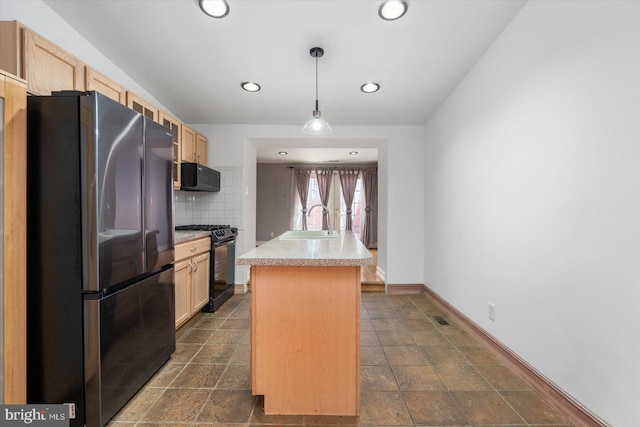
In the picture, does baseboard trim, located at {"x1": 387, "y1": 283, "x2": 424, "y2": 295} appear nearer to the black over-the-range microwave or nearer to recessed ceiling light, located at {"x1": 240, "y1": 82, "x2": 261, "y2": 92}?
the black over-the-range microwave

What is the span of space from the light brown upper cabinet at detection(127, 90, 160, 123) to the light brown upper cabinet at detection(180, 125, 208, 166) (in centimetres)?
58

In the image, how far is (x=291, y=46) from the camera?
2076mm

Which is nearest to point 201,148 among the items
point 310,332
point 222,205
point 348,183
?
point 222,205

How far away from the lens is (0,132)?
118cm

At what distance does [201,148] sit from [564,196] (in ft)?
A: 12.1

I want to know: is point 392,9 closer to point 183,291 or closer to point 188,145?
point 188,145

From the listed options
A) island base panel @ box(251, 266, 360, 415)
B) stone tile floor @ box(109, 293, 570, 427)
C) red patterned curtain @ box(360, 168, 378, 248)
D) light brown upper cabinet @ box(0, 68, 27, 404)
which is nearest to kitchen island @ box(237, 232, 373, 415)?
island base panel @ box(251, 266, 360, 415)

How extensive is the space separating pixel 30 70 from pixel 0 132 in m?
0.48

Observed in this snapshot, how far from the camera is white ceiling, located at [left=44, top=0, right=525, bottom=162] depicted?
5.62ft

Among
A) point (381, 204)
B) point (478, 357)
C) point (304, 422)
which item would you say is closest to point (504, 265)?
point (478, 357)

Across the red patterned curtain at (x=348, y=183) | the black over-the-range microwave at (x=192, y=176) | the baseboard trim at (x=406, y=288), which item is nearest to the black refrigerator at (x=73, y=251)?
the black over-the-range microwave at (x=192, y=176)

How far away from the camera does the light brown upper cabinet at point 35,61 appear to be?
1.36m

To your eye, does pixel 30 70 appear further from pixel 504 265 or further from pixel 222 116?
pixel 504 265

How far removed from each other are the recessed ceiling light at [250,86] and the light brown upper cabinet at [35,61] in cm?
130
